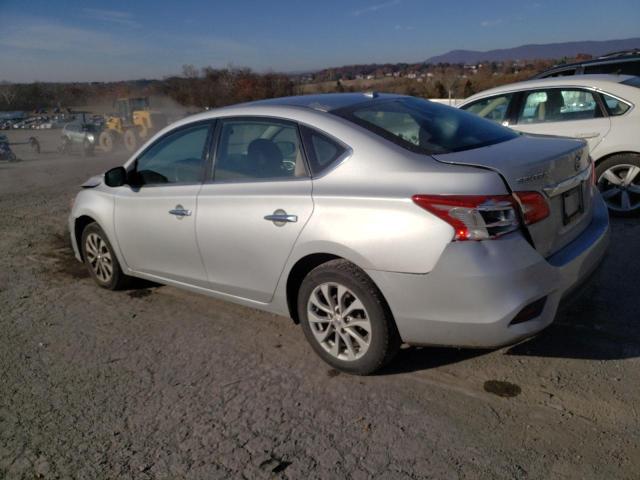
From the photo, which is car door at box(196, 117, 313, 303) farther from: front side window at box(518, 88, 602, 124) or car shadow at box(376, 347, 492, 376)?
front side window at box(518, 88, 602, 124)

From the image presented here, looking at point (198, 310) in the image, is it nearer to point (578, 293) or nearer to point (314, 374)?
point (314, 374)

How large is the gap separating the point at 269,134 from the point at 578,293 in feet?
6.96

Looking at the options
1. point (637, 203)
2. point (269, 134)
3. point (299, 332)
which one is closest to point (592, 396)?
point (299, 332)

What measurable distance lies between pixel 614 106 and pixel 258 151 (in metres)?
4.44

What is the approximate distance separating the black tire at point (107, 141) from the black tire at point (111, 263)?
79.4ft

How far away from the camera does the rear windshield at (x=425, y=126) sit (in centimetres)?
324

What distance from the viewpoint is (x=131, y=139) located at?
88.1ft

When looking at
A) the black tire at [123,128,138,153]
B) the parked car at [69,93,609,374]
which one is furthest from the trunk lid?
the black tire at [123,128,138,153]

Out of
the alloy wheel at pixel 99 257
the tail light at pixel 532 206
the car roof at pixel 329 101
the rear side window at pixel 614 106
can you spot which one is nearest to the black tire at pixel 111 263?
the alloy wheel at pixel 99 257

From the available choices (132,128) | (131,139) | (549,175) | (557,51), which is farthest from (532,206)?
(557,51)

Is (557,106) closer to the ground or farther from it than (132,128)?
farther from it

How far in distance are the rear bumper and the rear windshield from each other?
74 centimetres

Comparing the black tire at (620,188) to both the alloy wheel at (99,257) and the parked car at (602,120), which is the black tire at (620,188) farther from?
the alloy wheel at (99,257)

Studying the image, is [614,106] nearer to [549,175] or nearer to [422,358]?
[549,175]
